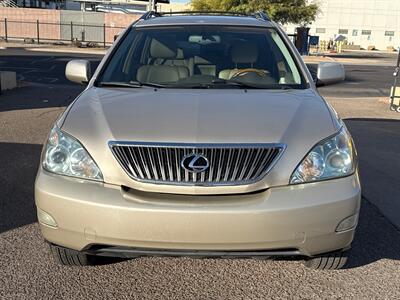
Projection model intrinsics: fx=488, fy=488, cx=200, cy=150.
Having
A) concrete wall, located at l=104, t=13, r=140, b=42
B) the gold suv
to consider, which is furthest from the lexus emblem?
concrete wall, located at l=104, t=13, r=140, b=42

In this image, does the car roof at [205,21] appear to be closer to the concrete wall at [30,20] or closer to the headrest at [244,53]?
the headrest at [244,53]

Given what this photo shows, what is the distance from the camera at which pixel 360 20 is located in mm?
81438

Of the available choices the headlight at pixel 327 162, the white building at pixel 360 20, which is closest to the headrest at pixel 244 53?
the headlight at pixel 327 162

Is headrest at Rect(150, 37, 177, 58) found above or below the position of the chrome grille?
above

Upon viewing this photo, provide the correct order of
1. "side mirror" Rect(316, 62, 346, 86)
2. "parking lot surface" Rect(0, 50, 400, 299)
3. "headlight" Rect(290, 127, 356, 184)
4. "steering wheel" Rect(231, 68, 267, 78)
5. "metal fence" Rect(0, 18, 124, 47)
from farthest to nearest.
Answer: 1. "metal fence" Rect(0, 18, 124, 47)
2. "side mirror" Rect(316, 62, 346, 86)
3. "steering wheel" Rect(231, 68, 267, 78)
4. "parking lot surface" Rect(0, 50, 400, 299)
5. "headlight" Rect(290, 127, 356, 184)

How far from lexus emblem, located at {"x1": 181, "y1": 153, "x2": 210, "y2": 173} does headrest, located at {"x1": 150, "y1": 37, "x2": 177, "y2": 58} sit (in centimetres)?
190

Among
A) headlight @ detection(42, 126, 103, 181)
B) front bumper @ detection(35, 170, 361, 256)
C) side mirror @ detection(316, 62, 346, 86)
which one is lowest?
front bumper @ detection(35, 170, 361, 256)

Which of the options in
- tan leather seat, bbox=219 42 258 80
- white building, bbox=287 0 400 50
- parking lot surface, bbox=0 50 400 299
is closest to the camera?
parking lot surface, bbox=0 50 400 299

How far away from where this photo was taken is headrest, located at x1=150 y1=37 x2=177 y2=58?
443 cm

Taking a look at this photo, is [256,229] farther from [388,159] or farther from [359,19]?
[359,19]

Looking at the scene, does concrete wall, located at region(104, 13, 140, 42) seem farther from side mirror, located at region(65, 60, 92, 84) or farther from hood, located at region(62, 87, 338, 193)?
hood, located at region(62, 87, 338, 193)

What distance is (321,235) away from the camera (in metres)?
2.78

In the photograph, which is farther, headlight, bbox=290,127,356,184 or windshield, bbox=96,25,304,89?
windshield, bbox=96,25,304,89

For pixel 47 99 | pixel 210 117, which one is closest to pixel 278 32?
pixel 210 117
